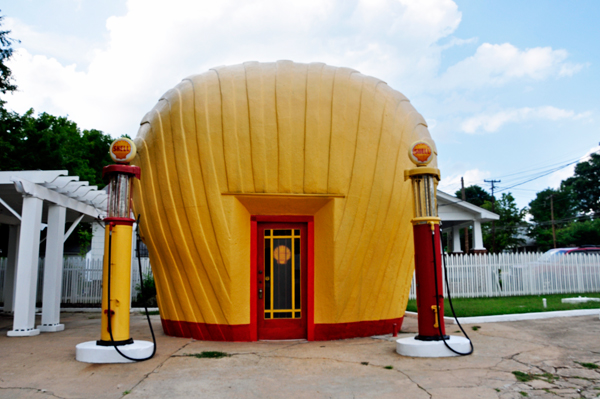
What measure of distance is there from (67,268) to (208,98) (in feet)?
34.3

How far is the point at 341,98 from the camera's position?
7.41 meters

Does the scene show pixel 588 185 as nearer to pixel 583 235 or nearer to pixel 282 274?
pixel 583 235

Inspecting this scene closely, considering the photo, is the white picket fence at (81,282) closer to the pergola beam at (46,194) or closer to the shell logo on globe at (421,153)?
the pergola beam at (46,194)

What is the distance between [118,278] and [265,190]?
98.7 inches

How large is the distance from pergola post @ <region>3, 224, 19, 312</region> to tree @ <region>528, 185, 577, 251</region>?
43.5 m

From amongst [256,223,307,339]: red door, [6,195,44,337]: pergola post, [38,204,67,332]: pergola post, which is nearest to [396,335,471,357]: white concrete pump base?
[256,223,307,339]: red door

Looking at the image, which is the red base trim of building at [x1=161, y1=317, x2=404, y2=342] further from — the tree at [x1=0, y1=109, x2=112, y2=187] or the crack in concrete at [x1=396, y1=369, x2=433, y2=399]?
the tree at [x1=0, y1=109, x2=112, y2=187]

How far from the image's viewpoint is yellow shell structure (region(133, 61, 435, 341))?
23.4ft

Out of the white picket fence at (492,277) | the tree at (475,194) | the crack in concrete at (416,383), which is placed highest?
the tree at (475,194)

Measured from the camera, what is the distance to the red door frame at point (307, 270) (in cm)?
→ 727

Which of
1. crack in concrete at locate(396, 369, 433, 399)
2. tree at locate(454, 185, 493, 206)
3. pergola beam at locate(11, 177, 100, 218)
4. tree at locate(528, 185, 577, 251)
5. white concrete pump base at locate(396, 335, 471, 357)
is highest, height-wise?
tree at locate(454, 185, 493, 206)

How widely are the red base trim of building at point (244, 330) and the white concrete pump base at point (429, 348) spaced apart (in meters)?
1.37

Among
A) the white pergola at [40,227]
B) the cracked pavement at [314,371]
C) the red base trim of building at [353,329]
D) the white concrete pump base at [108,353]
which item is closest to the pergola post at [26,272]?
the white pergola at [40,227]

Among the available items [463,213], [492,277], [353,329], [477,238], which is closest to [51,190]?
[353,329]
